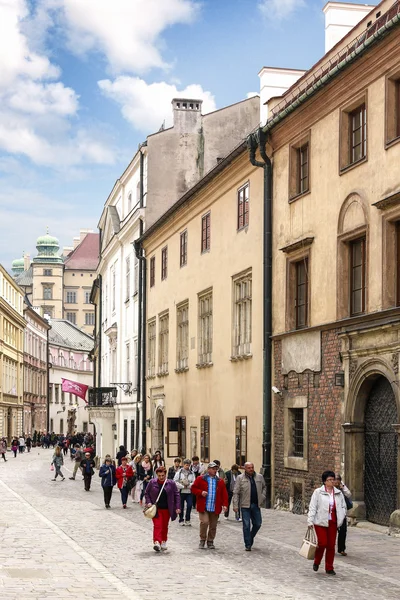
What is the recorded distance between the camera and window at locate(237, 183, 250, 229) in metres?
27.8

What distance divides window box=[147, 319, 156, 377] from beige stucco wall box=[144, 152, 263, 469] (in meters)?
1.63

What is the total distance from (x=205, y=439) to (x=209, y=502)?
47.8ft

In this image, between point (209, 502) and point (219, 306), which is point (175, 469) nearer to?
point (209, 502)

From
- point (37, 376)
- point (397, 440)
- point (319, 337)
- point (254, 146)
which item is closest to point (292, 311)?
point (319, 337)

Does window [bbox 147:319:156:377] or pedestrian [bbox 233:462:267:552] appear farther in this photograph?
window [bbox 147:319:156:377]

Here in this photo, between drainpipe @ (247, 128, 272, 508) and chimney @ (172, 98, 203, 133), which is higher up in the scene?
chimney @ (172, 98, 203, 133)

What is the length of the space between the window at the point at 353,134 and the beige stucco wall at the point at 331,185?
19 cm

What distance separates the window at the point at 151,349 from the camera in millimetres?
41000

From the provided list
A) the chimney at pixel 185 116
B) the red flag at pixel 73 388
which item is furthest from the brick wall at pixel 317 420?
the red flag at pixel 73 388

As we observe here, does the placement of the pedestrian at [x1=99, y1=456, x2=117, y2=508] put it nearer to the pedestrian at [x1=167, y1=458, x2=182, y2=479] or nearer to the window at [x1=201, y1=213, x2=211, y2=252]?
the pedestrian at [x1=167, y1=458, x2=182, y2=479]

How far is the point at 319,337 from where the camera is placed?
2216 cm

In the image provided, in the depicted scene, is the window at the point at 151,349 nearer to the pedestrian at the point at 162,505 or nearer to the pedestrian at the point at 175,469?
the pedestrian at the point at 175,469

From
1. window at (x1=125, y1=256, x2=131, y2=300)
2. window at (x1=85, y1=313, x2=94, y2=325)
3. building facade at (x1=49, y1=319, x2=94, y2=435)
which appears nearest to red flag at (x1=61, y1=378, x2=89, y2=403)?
window at (x1=125, y1=256, x2=131, y2=300)

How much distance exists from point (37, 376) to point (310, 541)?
94980 millimetres
